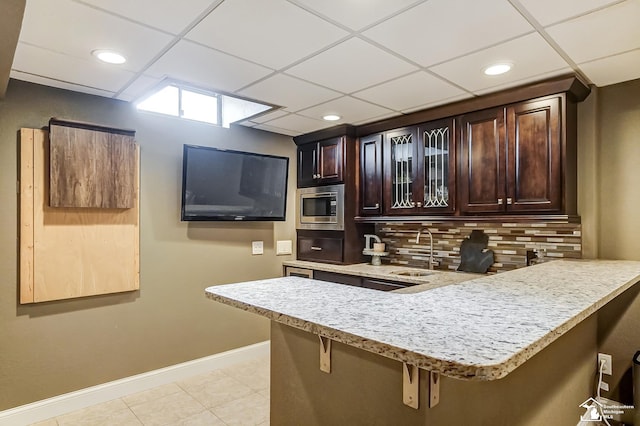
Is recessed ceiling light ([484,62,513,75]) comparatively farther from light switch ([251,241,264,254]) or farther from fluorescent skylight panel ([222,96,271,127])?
light switch ([251,241,264,254])

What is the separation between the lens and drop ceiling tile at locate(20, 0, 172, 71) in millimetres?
1683

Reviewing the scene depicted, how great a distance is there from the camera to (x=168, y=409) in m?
2.77

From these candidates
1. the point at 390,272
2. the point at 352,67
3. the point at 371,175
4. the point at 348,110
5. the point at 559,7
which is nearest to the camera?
the point at 559,7

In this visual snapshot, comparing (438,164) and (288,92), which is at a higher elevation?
(288,92)

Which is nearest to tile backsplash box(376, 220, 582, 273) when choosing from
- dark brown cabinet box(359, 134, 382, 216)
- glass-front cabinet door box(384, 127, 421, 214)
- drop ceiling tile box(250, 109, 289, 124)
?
glass-front cabinet door box(384, 127, 421, 214)

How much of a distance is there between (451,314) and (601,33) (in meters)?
1.74

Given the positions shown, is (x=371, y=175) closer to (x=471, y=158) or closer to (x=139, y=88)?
(x=471, y=158)

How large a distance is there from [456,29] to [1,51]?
230cm

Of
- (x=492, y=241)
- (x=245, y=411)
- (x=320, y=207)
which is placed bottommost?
(x=245, y=411)

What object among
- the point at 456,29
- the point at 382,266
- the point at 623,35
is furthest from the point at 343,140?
the point at 623,35

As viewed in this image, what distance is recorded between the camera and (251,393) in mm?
3043

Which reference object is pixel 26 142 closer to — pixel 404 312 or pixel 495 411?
pixel 404 312

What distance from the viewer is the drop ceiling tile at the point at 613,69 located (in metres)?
2.19

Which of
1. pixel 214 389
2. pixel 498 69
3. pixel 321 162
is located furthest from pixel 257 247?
pixel 498 69
